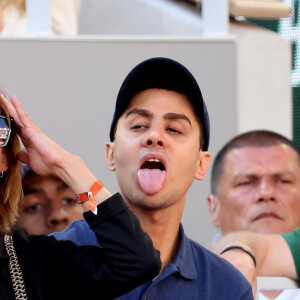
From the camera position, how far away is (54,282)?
2.26m

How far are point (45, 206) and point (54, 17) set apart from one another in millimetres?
2276

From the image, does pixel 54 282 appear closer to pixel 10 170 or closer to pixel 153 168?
pixel 10 170

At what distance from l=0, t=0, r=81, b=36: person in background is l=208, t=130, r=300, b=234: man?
174 cm

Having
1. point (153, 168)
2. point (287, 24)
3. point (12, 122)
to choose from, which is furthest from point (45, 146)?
point (287, 24)

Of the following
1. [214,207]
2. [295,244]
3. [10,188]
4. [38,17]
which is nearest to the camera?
[10,188]

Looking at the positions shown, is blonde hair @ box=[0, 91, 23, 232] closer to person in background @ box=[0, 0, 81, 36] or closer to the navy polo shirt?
the navy polo shirt

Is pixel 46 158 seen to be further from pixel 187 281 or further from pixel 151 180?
pixel 187 281

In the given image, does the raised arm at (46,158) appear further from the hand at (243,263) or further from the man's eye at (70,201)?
the man's eye at (70,201)

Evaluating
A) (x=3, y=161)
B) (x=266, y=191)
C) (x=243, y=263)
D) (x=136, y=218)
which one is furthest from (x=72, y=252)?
(x=266, y=191)

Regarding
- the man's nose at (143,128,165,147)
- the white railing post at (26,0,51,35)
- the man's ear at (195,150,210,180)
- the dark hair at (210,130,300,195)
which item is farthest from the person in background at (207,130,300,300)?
the white railing post at (26,0,51,35)

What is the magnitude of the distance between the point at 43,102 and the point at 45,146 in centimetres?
239

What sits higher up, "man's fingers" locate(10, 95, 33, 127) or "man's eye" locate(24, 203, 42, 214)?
"man's fingers" locate(10, 95, 33, 127)

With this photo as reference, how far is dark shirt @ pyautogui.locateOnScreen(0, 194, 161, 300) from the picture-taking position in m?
2.25

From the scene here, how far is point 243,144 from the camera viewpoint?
13.9 feet
